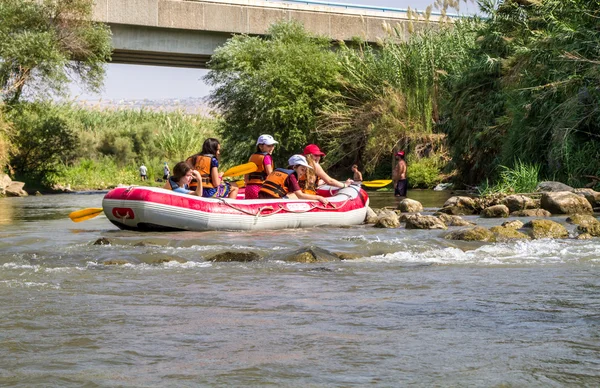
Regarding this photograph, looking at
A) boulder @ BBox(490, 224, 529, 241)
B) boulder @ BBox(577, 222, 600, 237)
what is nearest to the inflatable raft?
boulder @ BBox(490, 224, 529, 241)

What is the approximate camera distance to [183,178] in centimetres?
1241

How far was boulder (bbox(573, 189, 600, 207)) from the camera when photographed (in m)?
14.9

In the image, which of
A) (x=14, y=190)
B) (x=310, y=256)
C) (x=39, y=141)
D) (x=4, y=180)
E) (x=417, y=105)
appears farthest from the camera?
(x=39, y=141)

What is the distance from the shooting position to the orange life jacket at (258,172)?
1344 centimetres

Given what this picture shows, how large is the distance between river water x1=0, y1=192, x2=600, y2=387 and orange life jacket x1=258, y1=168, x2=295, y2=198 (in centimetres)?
247

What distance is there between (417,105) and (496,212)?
1116 centimetres

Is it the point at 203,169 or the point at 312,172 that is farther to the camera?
the point at 312,172

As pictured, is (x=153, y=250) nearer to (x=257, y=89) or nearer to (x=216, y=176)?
(x=216, y=176)

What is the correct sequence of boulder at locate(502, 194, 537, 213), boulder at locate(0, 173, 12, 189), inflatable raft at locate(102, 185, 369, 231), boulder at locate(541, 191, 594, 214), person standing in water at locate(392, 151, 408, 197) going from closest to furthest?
1. inflatable raft at locate(102, 185, 369, 231)
2. boulder at locate(541, 191, 594, 214)
3. boulder at locate(502, 194, 537, 213)
4. person standing in water at locate(392, 151, 408, 197)
5. boulder at locate(0, 173, 12, 189)

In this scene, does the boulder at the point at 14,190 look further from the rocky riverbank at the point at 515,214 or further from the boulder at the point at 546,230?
the boulder at the point at 546,230

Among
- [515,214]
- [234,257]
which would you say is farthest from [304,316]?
[515,214]

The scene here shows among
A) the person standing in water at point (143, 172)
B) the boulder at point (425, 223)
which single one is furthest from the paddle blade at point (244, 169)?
the person standing in water at point (143, 172)

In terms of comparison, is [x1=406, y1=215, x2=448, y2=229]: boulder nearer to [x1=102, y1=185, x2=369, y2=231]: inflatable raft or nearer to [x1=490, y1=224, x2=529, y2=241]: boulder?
[x1=102, y1=185, x2=369, y2=231]: inflatable raft

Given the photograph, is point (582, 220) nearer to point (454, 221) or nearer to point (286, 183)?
point (454, 221)
